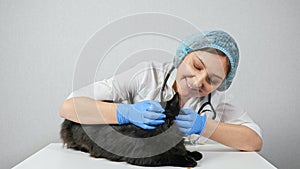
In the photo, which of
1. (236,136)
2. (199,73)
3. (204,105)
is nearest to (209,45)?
(199,73)

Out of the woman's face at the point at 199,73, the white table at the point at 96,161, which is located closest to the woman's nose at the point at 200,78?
the woman's face at the point at 199,73

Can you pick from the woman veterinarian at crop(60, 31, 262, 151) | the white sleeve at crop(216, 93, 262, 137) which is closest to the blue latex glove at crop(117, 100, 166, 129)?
the woman veterinarian at crop(60, 31, 262, 151)

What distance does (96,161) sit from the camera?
39.6 inches

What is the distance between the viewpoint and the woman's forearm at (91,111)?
3.41 ft

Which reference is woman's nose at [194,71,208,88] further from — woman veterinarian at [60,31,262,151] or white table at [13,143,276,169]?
white table at [13,143,276,169]

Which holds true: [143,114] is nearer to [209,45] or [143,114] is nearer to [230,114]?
[209,45]

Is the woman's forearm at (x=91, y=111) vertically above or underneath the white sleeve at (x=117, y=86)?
underneath

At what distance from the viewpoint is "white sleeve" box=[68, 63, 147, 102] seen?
3.62ft

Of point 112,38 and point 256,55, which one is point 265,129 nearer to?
point 256,55

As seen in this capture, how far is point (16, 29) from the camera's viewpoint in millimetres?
1467

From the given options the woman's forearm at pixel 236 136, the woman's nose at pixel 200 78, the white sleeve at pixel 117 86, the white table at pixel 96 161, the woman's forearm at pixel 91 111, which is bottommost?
the white table at pixel 96 161

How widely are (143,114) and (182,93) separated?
0.17m

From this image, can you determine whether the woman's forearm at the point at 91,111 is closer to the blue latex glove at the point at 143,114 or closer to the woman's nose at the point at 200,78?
the blue latex glove at the point at 143,114

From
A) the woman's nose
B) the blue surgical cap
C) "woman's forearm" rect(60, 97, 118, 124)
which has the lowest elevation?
"woman's forearm" rect(60, 97, 118, 124)
